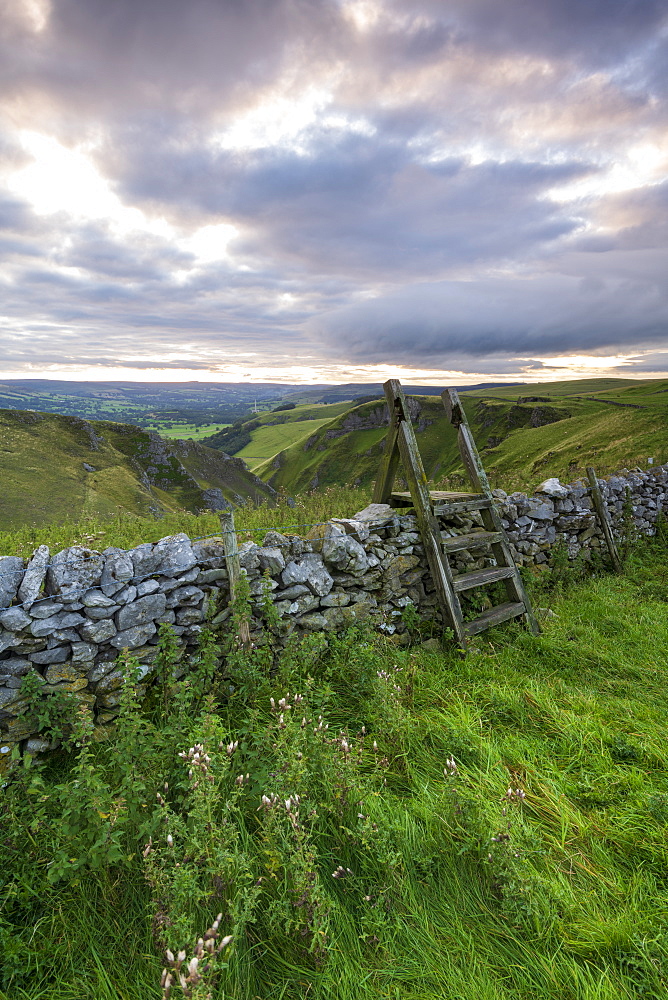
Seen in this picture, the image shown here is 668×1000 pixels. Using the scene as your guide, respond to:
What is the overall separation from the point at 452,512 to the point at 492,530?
117cm

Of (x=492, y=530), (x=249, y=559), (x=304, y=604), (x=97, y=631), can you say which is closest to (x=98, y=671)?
(x=97, y=631)

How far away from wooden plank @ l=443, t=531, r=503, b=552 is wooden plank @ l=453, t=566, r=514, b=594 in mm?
459

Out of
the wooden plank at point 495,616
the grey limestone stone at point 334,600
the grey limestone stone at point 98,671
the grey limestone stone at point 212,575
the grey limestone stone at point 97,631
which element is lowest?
the wooden plank at point 495,616

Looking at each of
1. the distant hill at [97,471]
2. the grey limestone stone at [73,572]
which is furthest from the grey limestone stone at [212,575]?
the distant hill at [97,471]

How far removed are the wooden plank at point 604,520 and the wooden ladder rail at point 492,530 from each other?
3814 mm

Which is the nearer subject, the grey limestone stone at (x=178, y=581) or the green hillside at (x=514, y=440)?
the grey limestone stone at (x=178, y=581)

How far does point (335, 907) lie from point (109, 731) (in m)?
2.76

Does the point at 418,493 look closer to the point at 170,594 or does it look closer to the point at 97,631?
the point at 170,594

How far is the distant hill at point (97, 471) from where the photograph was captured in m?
44.6

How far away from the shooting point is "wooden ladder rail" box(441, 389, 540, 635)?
23.3 feet

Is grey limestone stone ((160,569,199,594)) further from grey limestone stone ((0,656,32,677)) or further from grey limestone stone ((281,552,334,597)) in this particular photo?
grey limestone stone ((0,656,32,677))

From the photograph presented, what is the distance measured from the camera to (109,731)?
435cm

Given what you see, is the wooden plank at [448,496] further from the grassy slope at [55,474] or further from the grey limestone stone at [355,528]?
the grassy slope at [55,474]

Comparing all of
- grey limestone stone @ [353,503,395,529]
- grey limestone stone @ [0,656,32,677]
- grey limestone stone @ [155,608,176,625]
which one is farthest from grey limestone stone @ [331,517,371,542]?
grey limestone stone @ [0,656,32,677]
